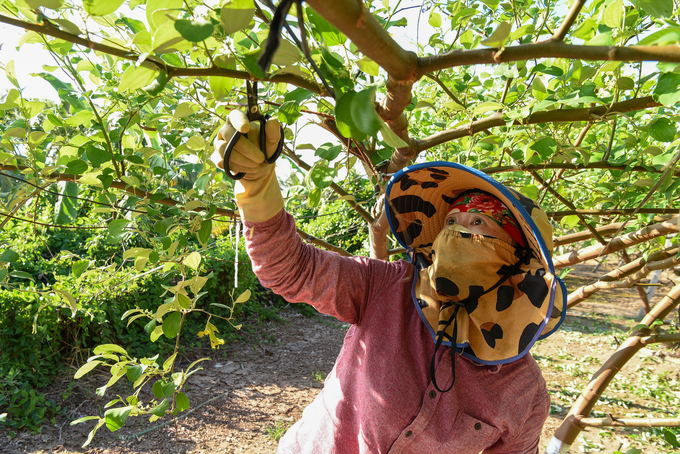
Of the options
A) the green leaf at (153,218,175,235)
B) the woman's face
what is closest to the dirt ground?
the green leaf at (153,218,175,235)

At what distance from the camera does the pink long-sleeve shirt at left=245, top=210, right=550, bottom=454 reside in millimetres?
1273

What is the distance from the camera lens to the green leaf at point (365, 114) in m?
0.48

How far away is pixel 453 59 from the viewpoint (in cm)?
54

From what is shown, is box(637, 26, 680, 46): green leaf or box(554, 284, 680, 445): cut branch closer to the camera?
box(637, 26, 680, 46): green leaf

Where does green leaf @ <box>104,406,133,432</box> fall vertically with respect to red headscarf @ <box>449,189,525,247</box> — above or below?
below

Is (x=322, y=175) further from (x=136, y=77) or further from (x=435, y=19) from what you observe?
(x=435, y=19)

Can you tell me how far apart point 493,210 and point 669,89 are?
0.53 m

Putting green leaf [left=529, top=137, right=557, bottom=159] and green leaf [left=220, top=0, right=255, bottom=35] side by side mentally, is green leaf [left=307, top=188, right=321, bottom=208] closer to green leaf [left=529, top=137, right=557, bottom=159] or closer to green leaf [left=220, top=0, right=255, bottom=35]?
green leaf [left=220, top=0, right=255, bottom=35]

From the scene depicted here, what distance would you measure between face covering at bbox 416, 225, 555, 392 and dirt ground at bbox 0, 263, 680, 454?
1968mm

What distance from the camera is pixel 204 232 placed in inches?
40.4

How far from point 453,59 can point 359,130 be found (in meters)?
0.16

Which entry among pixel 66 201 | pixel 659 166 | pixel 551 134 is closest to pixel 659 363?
pixel 659 166

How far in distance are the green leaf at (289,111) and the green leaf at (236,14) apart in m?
0.20

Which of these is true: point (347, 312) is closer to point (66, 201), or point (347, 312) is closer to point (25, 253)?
point (66, 201)
